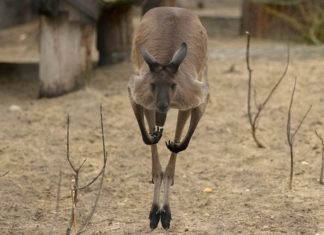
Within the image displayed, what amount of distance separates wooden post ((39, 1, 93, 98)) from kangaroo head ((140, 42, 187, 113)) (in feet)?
9.44

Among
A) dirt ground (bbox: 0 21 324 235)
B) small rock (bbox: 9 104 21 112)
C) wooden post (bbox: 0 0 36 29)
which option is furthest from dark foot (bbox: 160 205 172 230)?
wooden post (bbox: 0 0 36 29)

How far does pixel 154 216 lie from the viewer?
14.5 feet

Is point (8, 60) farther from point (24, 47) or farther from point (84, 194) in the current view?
point (84, 194)

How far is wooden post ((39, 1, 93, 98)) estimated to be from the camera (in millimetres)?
6832

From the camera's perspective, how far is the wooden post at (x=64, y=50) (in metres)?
6.83

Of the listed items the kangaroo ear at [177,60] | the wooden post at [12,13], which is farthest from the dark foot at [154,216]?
the wooden post at [12,13]

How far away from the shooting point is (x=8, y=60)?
8586 millimetres

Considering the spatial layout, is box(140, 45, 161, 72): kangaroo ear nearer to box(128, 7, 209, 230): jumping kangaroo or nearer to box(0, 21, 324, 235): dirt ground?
box(128, 7, 209, 230): jumping kangaroo

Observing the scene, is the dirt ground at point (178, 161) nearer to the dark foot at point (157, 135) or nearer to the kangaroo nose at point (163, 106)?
the dark foot at point (157, 135)

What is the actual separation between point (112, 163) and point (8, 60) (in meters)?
3.39

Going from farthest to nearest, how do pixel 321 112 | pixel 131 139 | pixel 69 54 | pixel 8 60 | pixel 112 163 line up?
pixel 8 60, pixel 69 54, pixel 321 112, pixel 131 139, pixel 112 163

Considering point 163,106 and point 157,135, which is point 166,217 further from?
point 163,106

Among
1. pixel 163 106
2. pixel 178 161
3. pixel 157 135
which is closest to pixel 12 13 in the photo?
pixel 178 161

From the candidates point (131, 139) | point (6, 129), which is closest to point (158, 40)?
point (131, 139)
